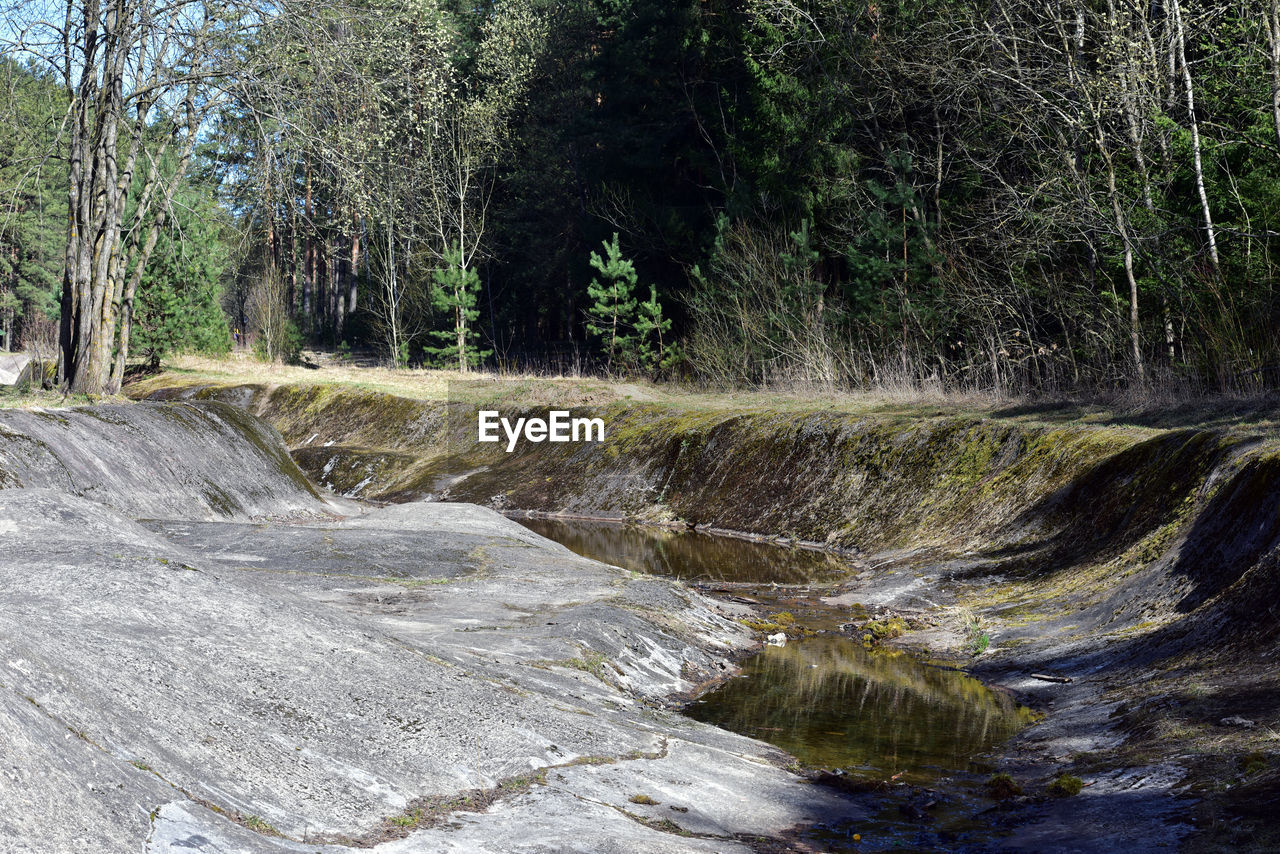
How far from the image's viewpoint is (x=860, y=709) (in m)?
6.90

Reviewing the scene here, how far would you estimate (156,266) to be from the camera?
2742cm

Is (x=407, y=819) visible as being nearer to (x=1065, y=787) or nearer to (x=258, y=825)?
(x=258, y=825)

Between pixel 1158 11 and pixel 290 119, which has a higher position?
pixel 1158 11

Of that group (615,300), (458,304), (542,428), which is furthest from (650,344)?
(542,428)

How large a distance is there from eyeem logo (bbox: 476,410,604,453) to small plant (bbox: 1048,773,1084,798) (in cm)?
1352

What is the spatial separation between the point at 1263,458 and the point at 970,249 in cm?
1243

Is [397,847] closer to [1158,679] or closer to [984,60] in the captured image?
[1158,679]

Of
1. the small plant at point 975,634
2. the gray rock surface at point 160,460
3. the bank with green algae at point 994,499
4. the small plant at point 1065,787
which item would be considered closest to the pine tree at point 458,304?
the bank with green algae at point 994,499

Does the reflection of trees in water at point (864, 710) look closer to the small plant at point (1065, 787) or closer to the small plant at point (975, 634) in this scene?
the small plant at point (975, 634)

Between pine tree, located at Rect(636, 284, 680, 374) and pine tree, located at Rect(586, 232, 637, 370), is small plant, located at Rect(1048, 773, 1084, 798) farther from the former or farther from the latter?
pine tree, located at Rect(586, 232, 637, 370)

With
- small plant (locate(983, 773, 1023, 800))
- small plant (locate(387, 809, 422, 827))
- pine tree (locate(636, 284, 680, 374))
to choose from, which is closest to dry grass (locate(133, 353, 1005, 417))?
pine tree (locate(636, 284, 680, 374))

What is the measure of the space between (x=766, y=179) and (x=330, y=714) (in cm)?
1973

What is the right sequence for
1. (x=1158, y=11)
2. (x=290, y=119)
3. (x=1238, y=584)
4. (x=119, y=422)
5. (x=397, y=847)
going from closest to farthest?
1. (x=397, y=847)
2. (x=1238, y=584)
3. (x=119, y=422)
4. (x=290, y=119)
5. (x=1158, y=11)

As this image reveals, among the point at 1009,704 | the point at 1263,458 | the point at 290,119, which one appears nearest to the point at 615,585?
the point at 1009,704
